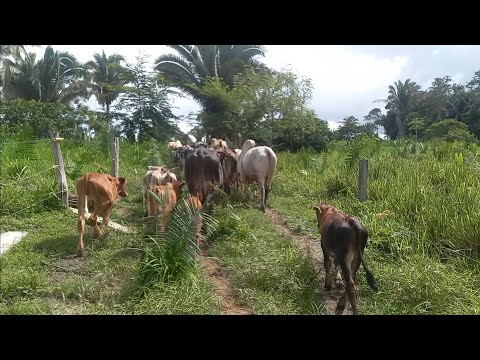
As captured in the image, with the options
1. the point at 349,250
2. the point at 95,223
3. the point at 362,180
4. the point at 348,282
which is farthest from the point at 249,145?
the point at 348,282

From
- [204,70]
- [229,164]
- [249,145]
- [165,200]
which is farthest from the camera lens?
[204,70]

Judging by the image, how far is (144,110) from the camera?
967 centimetres

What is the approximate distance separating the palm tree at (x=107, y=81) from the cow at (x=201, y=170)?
4.07 m

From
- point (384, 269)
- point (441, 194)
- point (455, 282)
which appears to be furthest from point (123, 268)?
point (441, 194)

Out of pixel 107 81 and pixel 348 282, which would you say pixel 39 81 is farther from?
pixel 348 282

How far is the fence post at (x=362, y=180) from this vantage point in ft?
21.8

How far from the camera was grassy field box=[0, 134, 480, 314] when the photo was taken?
3756 mm

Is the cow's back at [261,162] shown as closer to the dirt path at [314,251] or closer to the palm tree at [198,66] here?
the dirt path at [314,251]

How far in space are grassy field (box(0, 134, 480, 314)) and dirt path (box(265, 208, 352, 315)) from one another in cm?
9

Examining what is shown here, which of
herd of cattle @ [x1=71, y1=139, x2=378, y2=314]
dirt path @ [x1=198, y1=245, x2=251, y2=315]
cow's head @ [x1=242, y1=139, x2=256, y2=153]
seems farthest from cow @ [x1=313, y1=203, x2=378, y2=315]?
cow's head @ [x1=242, y1=139, x2=256, y2=153]

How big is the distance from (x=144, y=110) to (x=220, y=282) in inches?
244

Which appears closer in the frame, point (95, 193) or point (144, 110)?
point (95, 193)

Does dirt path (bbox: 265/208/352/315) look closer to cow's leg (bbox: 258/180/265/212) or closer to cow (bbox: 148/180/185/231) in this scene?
cow's leg (bbox: 258/180/265/212)

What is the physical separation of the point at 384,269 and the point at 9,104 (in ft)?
28.0
